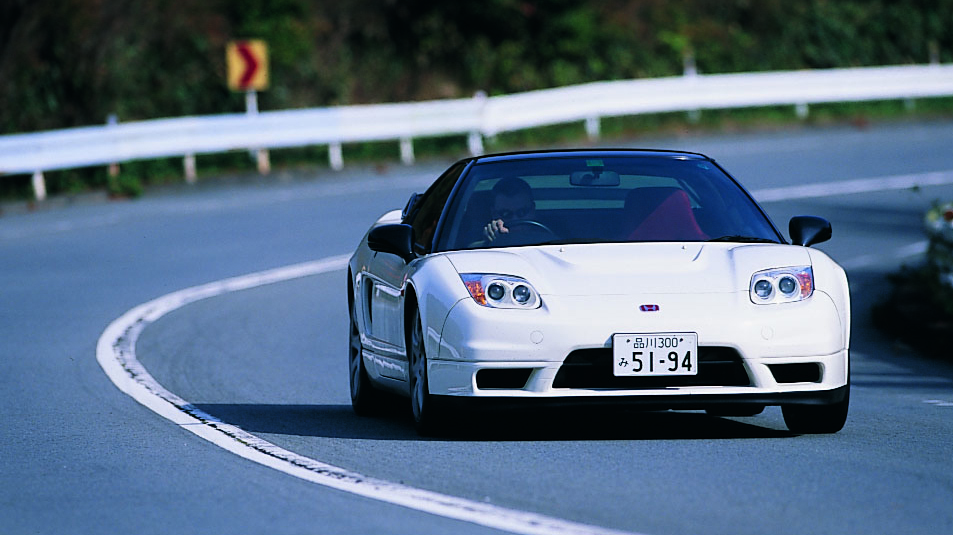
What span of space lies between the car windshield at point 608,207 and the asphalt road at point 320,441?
0.94 m

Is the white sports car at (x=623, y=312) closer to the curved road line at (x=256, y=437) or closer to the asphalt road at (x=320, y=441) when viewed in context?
the asphalt road at (x=320, y=441)

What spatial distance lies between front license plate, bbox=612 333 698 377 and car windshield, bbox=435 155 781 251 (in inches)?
36.3

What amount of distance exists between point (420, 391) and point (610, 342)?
1033 mm

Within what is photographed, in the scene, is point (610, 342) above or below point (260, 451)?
above

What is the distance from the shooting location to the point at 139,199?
2612 cm

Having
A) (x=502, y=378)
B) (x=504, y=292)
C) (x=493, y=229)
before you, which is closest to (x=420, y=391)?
(x=502, y=378)

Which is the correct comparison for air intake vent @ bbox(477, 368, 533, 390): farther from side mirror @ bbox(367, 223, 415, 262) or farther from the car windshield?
side mirror @ bbox(367, 223, 415, 262)

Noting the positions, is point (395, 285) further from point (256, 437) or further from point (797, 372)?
point (797, 372)

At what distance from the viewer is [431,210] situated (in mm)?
9688

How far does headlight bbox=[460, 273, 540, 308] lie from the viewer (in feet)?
26.7

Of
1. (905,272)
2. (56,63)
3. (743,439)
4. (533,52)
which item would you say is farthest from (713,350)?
(533,52)

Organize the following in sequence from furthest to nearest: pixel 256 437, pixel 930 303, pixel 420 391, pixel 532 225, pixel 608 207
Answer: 1. pixel 930 303
2. pixel 608 207
3. pixel 532 225
4. pixel 256 437
5. pixel 420 391

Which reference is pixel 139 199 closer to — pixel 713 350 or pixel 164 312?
pixel 164 312

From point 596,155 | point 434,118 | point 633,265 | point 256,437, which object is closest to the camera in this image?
point 633,265
